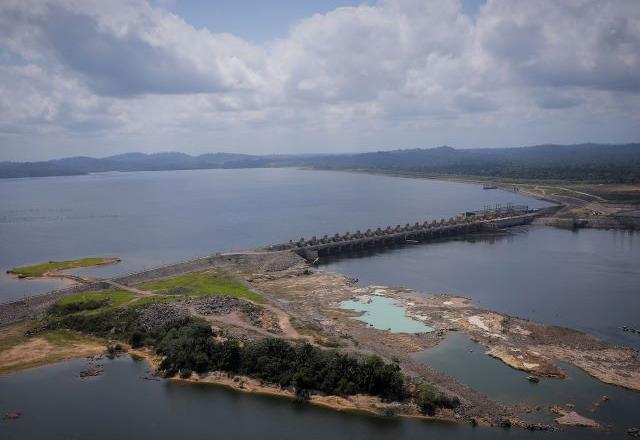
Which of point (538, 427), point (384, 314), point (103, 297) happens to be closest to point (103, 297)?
point (103, 297)

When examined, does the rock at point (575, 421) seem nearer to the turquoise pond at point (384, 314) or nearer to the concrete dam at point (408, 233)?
the turquoise pond at point (384, 314)

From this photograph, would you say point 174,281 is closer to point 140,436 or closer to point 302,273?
point 302,273

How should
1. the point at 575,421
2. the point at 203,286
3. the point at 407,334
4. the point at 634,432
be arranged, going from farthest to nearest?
1. the point at 203,286
2. the point at 407,334
3. the point at 575,421
4. the point at 634,432

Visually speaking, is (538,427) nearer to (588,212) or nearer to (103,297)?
(103,297)

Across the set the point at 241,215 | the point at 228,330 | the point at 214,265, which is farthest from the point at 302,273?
the point at 241,215

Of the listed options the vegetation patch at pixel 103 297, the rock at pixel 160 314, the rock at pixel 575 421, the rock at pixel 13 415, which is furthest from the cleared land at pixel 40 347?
the rock at pixel 575 421

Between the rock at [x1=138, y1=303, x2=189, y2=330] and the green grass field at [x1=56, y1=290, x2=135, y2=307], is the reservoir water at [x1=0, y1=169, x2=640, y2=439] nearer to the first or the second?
the rock at [x1=138, y1=303, x2=189, y2=330]
